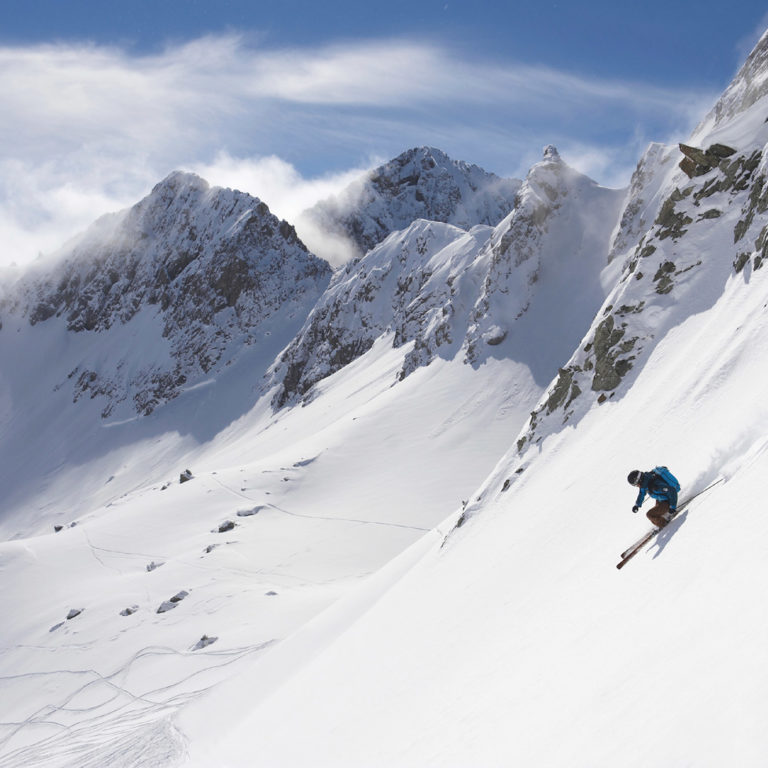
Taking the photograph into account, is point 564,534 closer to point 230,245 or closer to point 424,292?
point 424,292

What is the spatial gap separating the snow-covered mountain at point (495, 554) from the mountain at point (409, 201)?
258 feet

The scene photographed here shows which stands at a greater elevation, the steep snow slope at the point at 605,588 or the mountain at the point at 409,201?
the mountain at the point at 409,201

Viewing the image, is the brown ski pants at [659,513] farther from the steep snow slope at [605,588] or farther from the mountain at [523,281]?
the mountain at [523,281]

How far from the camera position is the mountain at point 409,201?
461 feet

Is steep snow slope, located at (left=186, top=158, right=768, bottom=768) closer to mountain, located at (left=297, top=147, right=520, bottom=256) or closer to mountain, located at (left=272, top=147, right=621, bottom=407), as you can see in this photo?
mountain, located at (left=272, top=147, right=621, bottom=407)

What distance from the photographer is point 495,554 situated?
52.5ft

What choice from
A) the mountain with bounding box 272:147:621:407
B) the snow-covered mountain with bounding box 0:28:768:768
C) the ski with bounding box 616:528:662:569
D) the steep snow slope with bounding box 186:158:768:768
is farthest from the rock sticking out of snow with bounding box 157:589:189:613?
the mountain with bounding box 272:147:621:407

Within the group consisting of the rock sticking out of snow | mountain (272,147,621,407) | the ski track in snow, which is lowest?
the ski track in snow

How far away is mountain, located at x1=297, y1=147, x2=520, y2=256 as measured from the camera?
461 feet

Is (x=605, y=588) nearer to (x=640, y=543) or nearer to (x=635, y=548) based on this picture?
(x=635, y=548)

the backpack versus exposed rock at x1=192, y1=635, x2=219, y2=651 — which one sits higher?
exposed rock at x1=192, y1=635, x2=219, y2=651

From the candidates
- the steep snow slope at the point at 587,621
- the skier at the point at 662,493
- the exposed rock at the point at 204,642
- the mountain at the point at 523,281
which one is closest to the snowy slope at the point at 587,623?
the steep snow slope at the point at 587,621

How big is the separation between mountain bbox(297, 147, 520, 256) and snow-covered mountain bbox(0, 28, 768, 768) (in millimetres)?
78727

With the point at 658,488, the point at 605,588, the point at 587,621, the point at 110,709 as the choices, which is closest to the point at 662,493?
the point at 658,488
